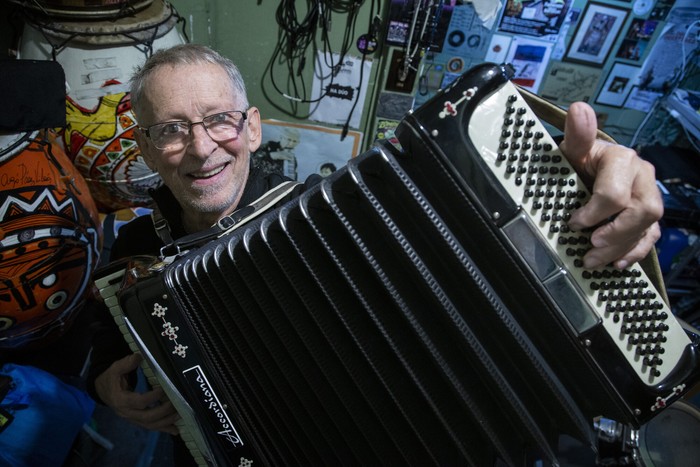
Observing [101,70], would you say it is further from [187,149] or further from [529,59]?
[529,59]

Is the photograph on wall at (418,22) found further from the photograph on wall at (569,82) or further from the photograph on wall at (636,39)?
the photograph on wall at (636,39)

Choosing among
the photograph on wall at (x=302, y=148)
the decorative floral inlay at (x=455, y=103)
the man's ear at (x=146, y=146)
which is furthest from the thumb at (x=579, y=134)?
the photograph on wall at (x=302, y=148)

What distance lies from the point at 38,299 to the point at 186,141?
38.3 inches

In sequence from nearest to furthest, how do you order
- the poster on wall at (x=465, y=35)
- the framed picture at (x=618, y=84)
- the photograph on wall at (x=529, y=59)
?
the poster on wall at (x=465, y=35) → the photograph on wall at (x=529, y=59) → the framed picture at (x=618, y=84)

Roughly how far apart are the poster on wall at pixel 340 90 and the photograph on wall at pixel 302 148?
80mm

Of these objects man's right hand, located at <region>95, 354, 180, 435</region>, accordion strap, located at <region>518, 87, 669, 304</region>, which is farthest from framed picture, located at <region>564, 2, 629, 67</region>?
man's right hand, located at <region>95, 354, 180, 435</region>


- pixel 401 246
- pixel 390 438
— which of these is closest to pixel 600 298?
pixel 401 246

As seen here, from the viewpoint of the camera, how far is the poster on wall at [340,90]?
2047mm

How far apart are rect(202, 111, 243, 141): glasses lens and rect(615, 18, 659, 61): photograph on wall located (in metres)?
2.16

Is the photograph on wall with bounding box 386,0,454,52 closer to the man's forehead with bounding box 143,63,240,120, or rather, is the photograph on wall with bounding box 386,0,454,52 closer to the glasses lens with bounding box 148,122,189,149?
the man's forehead with bounding box 143,63,240,120

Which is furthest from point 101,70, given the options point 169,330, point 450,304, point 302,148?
point 450,304

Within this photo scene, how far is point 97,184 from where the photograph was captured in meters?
1.76

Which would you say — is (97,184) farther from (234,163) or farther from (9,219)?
(234,163)

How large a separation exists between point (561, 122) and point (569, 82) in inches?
71.2
